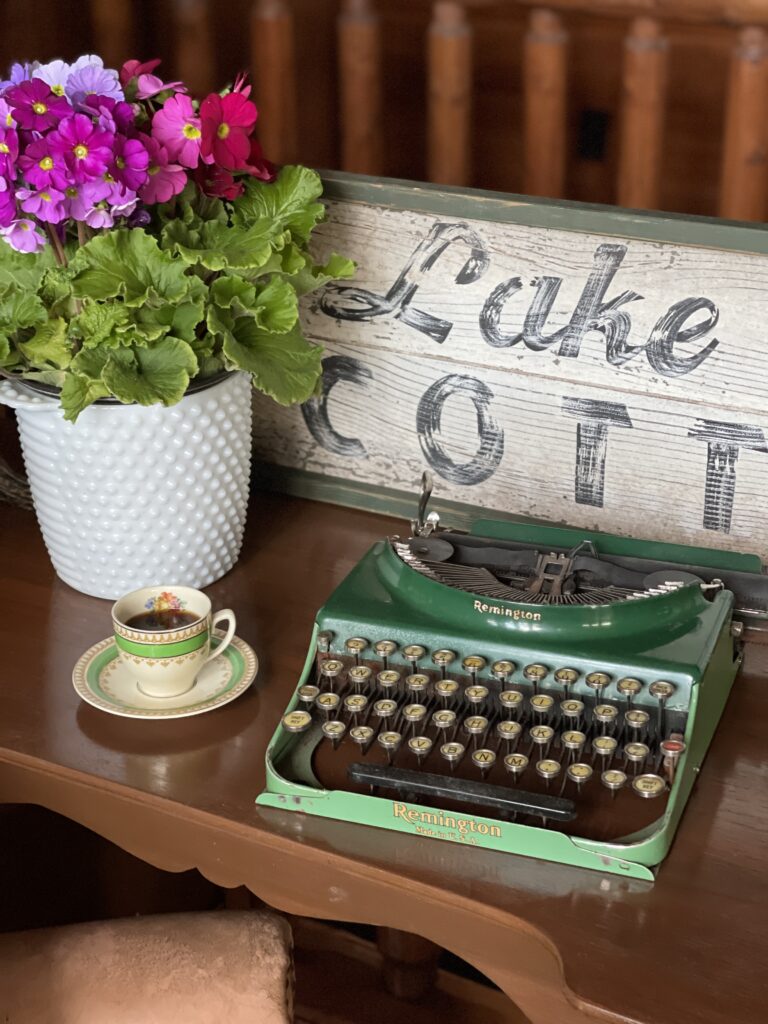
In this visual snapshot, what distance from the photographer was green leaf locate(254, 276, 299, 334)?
1.32 m

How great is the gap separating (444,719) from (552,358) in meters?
0.50

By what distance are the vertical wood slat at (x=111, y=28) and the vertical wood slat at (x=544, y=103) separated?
2.54 ft

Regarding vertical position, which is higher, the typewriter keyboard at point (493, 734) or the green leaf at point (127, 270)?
the green leaf at point (127, 270)

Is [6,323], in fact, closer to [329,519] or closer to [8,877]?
[329,519]

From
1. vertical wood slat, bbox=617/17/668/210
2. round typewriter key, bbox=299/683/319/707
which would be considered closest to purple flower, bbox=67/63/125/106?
round typewriter key, bbox=299/683/319/707

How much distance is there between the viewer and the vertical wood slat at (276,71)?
2.55 m

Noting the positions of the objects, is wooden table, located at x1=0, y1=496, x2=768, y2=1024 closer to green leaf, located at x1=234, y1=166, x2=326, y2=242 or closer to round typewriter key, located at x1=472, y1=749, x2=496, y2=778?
round typewriter key, located at x1=472, y1=749, x2=496, y2=778

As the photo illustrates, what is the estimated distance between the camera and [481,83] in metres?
2.92

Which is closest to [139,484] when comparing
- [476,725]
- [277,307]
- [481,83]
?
[277,307]

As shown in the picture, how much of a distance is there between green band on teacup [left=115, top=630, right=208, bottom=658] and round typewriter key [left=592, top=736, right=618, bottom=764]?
1.26 ft

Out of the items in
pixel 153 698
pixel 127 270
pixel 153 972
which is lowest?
pixel 153 972

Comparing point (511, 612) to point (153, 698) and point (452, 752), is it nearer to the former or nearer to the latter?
point (452, 752)

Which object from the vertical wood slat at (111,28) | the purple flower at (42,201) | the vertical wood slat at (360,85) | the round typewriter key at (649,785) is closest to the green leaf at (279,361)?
the purple flower at (42,201)

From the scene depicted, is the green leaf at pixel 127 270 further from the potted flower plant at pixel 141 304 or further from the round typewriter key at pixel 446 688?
the round typewriter key at pixel 446 688
